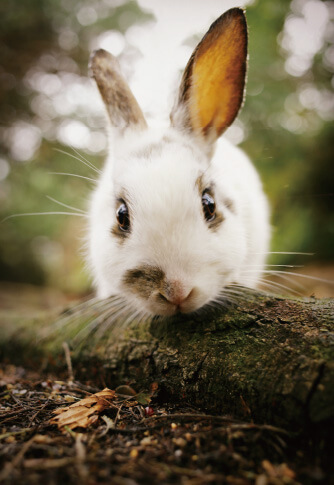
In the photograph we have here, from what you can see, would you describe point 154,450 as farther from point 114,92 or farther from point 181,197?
point 114,92

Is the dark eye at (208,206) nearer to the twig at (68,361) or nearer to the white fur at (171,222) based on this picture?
the white fur at (171,222)

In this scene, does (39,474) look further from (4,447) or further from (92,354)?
(92,354)

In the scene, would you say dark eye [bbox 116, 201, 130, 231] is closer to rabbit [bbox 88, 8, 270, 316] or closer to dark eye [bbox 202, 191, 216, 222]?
rabbit [bbox 88, 8, 270, 316]

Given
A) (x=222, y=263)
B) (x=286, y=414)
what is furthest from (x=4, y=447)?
(x=222, y=263)

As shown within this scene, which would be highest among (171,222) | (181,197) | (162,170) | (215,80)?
(215,80)

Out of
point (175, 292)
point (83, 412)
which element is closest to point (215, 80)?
point (175, 292)

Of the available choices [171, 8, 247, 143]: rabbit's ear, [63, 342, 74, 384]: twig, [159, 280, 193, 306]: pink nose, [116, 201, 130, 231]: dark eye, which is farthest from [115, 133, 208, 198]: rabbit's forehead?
[63, 342, 74, 384]: twig
